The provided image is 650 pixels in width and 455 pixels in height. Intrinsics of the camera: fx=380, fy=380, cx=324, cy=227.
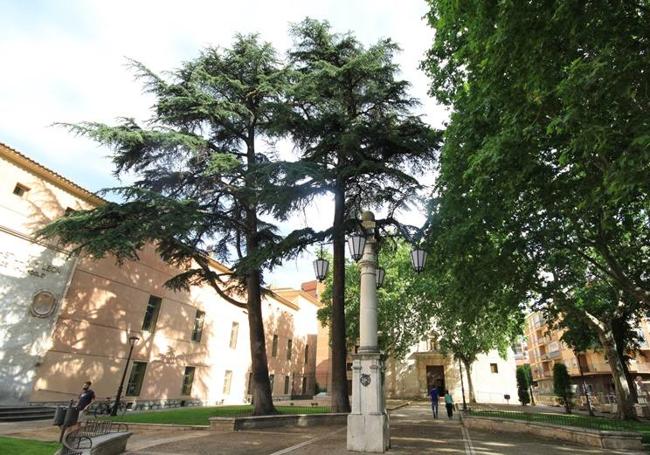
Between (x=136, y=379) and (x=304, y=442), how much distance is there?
48.4 ft

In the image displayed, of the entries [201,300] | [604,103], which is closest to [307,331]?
[201,300]

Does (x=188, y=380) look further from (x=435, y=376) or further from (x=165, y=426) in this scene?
(x=435, y=376)

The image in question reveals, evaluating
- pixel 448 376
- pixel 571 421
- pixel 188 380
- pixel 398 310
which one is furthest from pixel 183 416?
pixel 448 376

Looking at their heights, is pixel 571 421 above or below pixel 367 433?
above

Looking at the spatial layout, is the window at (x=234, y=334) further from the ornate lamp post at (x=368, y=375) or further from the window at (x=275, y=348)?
the ornate lamp post at (x=368, y=375)

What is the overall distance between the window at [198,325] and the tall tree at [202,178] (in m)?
9.01

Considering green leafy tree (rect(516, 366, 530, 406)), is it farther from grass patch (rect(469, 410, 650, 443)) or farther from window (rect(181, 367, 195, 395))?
window (rect(181, 367, 195, 395))

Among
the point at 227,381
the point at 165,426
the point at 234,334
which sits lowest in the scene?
the point at 165,426

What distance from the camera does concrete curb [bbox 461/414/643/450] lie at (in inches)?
363

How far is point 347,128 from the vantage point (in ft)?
48.8

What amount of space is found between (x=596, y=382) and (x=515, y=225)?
40.8 metres

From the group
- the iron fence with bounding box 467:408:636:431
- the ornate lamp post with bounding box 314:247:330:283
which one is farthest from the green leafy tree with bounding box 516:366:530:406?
the ornate lamp post with bounding box 314:247:330:283

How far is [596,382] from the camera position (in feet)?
132

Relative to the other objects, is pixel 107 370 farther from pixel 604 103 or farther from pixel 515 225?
pixel 604 103
